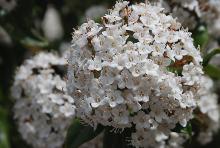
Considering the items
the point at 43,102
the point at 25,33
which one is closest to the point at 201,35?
the point at 43,102

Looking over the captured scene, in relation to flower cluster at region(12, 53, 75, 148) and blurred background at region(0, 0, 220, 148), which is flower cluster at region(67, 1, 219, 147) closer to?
flower cluster at region(12, 53, 75, 148)

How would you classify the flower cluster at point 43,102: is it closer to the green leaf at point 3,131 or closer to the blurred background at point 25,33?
the blurred background at point 25,33

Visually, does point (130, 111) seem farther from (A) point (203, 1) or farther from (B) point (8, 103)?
(B) point (8, 103)

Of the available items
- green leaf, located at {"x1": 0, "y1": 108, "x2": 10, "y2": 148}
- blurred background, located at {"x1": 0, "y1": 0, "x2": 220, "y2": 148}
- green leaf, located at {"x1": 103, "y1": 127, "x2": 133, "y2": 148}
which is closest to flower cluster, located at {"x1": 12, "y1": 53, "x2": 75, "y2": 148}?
blurred background, located at {"x1": 0, "y1": 0, "x2": 220, "y2": 148}

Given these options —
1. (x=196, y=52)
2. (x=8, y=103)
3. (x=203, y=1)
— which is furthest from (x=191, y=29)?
(x=8, y=103)

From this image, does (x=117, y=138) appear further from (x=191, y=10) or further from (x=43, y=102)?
(x=191, y=10)

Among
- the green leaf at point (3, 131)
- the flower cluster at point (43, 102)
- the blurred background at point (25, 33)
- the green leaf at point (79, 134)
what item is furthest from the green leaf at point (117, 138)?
the green leaf at point (3, 131)
